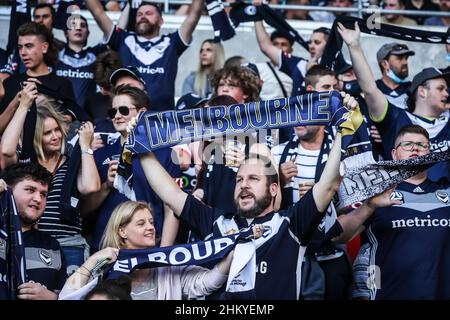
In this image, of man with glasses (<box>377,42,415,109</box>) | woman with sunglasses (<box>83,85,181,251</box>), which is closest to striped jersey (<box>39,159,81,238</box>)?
woman with sunglasses (<box>83,85,181,251</box>)

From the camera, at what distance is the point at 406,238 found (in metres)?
8.41

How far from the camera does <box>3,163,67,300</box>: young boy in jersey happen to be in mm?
7996

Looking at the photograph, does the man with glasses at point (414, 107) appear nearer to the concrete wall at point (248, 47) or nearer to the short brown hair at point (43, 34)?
the short brown hair at point (43, 34)

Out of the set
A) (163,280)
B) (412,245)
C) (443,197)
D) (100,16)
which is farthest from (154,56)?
(163,280)

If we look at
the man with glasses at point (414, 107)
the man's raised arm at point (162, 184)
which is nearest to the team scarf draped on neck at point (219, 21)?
the man with glasses at point (414, 107)

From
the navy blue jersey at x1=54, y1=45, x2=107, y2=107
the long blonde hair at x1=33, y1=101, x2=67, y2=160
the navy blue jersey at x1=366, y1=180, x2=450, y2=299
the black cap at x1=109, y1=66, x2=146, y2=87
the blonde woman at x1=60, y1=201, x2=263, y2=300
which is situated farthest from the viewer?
the navy blue jersey at x1=54, y1=45, x2=107, y2=107

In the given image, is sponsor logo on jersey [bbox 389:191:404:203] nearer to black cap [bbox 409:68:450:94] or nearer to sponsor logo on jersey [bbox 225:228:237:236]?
sponsor logo on jersey [bbox 225:228:237:236]

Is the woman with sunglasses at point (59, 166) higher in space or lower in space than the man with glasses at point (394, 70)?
lower

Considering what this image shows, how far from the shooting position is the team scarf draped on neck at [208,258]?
24.8 ft

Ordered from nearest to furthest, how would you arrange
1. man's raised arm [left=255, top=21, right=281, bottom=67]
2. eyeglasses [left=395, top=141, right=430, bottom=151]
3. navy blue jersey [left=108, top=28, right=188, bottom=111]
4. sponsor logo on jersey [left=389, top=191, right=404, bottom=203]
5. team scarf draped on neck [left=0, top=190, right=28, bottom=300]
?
team scarf draped on neck [left=0, top=190, right=28, bottom=300] → sponsor logo on jersey [left=389, top=191, right=404, bottom=203] → eyeglasses [left=395, top=141, right=430, bottom=151] → navy blue jersey [left=108, top=28, right=188, bottom=111] → man's raised arm [left=255, top=21, right=281, bottom=67]

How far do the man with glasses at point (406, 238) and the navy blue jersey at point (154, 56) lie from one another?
10.3 feet

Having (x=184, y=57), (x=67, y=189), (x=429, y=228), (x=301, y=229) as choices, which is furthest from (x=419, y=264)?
(x=184, y=57)

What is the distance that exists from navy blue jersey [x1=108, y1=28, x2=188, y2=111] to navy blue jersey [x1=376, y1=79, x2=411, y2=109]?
195cm

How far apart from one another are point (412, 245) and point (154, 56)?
12.7 feet
